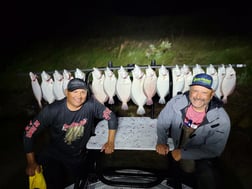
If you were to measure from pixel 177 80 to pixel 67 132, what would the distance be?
138cm

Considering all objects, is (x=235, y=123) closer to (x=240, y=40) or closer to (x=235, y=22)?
(x=240, y=40)

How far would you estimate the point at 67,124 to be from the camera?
7.16ft

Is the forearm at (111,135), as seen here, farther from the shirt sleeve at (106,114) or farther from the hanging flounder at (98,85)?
the hanging flounder at (98,85)

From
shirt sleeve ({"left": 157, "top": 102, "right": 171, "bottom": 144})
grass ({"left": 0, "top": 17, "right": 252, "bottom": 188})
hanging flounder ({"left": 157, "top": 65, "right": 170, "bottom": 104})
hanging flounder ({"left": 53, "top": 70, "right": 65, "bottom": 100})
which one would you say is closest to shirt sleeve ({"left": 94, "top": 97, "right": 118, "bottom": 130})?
shirt sleeve ({"left": 157, "top": 102, "right": 171, "bottom": 144})

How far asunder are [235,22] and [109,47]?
2.82 meters

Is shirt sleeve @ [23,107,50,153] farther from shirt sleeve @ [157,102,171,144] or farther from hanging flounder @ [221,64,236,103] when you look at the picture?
hanging flounder @ [221,64,236,103]

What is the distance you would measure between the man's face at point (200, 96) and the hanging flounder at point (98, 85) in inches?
42.9

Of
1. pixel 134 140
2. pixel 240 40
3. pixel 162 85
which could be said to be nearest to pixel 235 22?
pixel 240 40

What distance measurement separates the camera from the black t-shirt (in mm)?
2094

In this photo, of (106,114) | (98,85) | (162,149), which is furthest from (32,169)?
(162,149)

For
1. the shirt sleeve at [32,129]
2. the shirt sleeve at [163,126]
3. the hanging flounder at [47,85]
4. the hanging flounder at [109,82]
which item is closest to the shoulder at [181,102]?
the shirt sleeve at [163,126]

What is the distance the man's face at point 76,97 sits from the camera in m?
2.05

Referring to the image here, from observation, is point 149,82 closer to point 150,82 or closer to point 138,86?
point 150,82

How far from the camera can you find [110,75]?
8.32 feet
